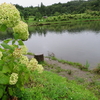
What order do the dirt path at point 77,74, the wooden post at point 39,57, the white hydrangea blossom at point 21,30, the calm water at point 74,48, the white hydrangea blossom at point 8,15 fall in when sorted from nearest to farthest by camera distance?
1. the white hydrangea blossom at point 8,15
2. the white hydrangea blossom at point 21,30
3. the dirt path at point 77,74
4. the wooden post at point 39,57
5. the calm water at point 74,48

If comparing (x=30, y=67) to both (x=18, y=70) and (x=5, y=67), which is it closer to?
(x=18, y=70)

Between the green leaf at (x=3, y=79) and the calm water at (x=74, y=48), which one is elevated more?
the green leaf at (x=3, y=79)

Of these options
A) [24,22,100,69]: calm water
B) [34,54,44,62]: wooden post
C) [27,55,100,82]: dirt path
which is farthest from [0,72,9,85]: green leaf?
[24,22,100,69]: calm water

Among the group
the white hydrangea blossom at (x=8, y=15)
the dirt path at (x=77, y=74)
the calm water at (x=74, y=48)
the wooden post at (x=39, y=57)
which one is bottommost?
the calm water at (x=74, y=48)

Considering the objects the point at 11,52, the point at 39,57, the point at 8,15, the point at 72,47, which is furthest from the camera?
the point at 72,47

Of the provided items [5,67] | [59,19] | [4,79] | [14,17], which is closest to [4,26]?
[14,17]

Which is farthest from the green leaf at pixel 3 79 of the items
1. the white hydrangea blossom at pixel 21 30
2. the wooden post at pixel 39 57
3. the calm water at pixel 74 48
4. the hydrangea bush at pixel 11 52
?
the calm water at pixel 74 48

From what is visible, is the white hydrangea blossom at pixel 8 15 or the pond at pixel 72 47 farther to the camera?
the pond at pixel 72 47

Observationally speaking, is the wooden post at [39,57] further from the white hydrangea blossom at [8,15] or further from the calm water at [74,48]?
the white hydrangea blossom at [8,15]

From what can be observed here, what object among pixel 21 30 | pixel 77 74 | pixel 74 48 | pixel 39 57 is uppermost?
pixel 21 30

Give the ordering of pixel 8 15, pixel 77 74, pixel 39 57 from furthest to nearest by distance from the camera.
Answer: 1. pixel 39 57
2. pixel 77 74
3. pixel 8 15

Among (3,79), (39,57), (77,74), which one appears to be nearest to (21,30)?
(3,79)

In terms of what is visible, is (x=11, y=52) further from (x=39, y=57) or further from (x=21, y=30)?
(x=39, y=57)

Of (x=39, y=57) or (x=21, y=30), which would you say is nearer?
(x=21, y=30)
